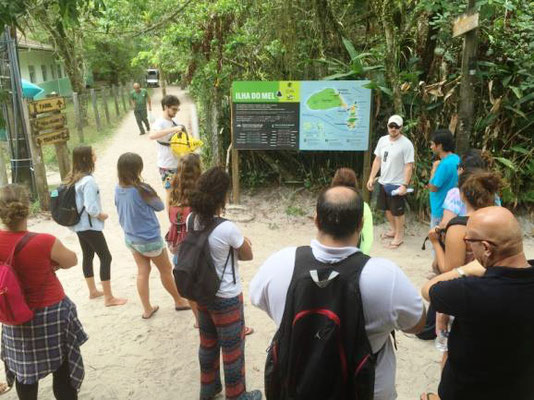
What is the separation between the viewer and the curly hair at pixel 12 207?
259cm

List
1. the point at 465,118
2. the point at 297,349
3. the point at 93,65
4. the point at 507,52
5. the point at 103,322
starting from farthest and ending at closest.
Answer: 1. the point at 93,65
2. the point at 507,52
3. the point at 465,118
4. the point at 103,322
5. the point at 297,349

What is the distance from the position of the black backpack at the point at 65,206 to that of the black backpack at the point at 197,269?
1.78 metres

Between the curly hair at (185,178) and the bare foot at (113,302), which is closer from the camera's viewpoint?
the curly hair at (185,178)

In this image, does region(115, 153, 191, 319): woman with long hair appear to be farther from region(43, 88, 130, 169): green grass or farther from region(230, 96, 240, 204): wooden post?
region(43, 88, 130, 169): green grass

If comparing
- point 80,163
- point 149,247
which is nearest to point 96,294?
point 149,247

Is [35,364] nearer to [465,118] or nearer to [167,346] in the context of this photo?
[167,346]

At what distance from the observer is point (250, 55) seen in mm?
7418

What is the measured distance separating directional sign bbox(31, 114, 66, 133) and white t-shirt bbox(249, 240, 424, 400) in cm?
640

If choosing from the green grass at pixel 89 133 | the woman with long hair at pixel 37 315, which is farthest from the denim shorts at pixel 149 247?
the green grass at pixel 89 133

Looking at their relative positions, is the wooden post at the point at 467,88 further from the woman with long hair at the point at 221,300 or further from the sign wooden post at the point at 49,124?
the sign wooden post at the point at 49,124

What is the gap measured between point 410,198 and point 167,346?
14.5ft

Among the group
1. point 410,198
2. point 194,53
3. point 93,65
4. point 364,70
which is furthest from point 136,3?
point 93,65

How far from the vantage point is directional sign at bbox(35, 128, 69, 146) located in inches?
283

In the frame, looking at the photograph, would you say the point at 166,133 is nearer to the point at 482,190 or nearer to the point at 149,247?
the point at 149,247
